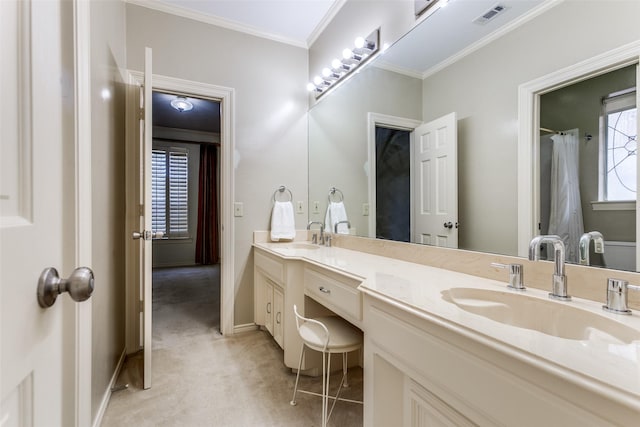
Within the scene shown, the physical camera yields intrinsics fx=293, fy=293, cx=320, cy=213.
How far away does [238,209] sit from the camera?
8.13 ft

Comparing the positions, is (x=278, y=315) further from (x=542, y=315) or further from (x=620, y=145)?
(x=620, y=145)

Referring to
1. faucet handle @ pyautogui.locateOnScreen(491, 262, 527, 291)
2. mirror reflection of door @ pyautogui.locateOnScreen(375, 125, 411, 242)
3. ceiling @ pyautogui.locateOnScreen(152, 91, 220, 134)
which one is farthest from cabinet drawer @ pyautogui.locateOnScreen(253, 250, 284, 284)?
ceiling @ pyautogui.locateOnScreen(152, 91, 220, 134)

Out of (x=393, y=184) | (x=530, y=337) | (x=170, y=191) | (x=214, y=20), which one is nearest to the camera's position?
(x=530, y=337)

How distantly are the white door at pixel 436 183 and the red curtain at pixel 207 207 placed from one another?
15.2 ft

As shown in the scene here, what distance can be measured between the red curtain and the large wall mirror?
4093 millimetres

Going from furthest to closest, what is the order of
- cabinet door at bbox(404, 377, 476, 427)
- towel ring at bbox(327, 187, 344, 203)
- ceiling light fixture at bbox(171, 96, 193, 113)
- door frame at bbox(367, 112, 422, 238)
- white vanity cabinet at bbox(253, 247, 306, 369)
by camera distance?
1. ceiling light fixture at bbox(171, 96, 193, 113)
2. towel ring at bbox(327, 187, 344, 203)
3. door frame at bbox(367, 112, 422, 238)
4. white vanity cabinet at bbox(253, 247, 306, 369)
5. cabinet door at bbox(404, 377, 476, 427)

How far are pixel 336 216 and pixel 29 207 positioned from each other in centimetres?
202

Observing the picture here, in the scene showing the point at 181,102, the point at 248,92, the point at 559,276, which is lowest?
the point at 559,276

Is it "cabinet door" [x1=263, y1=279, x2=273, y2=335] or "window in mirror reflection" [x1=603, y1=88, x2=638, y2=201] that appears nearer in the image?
"window in mirror reflection" [x1=603, y1=88, x2=638, y2=201]

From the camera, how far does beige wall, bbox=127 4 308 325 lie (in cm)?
226

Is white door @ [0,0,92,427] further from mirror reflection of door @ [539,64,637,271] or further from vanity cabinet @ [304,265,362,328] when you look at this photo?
mirror reflection of door @ [539,64,637,271]

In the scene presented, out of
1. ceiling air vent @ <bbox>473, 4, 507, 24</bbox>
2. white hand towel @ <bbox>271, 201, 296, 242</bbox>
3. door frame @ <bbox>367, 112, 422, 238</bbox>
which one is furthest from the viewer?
white hand towel @ <bbox>271, 201, 296, 242</bbox>

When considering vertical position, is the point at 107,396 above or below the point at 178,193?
below

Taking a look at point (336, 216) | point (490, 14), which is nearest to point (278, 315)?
point (336, 216)
